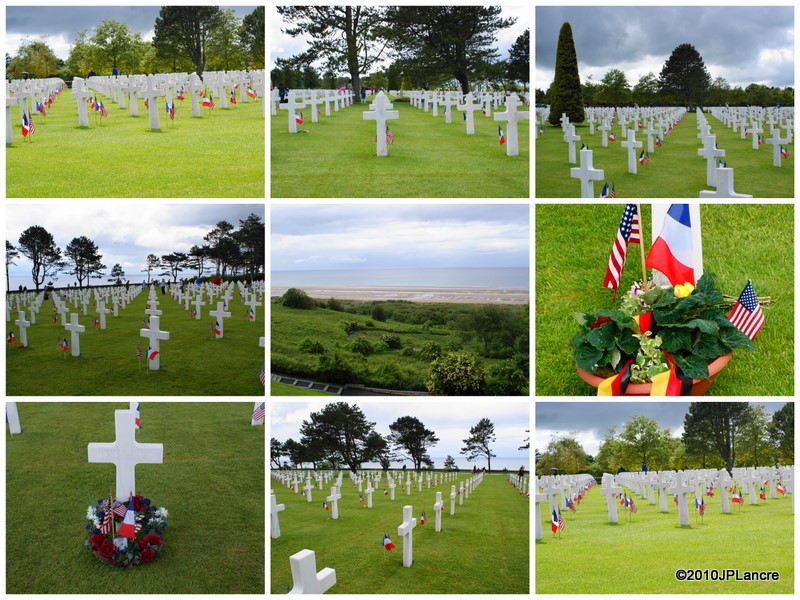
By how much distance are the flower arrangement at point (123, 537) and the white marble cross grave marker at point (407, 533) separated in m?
1.70

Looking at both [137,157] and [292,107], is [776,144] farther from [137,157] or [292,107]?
[137,157]

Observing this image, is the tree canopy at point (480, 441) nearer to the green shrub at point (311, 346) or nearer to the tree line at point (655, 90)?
the green shrub at point (311, 346)

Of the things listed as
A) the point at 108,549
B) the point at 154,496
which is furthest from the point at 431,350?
the point at 108,549

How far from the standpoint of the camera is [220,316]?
540cm

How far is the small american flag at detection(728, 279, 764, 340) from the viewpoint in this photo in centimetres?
465

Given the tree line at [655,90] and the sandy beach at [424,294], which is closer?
the sandy beach at [424,294]

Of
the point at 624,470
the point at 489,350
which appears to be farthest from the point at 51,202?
the point at 624,470

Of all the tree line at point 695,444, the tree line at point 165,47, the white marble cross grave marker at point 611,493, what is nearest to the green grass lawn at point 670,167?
the tree line at point 695,444

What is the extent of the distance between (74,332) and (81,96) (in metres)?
2.06

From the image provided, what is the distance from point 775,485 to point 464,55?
413 centimetres

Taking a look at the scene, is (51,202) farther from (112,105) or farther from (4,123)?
(112,105)

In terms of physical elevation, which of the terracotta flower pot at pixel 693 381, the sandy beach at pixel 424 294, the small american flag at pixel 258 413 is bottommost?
the small american flag at pixel 258 413

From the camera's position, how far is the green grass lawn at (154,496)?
15.7 feet

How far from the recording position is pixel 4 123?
523 centimetres
